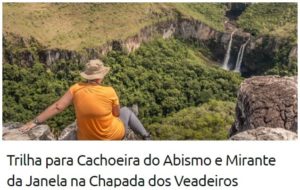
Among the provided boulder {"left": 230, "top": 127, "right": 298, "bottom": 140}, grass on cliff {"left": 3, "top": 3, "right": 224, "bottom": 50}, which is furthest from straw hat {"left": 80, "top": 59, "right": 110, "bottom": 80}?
grass on cliff {"left": 3, "top": 3, "right": 224, "bottom": 50}

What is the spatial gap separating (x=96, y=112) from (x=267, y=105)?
369cm

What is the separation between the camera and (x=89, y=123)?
6.62m

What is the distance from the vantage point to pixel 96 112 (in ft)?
21.5

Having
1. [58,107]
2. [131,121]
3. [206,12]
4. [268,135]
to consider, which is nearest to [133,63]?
[206,12]

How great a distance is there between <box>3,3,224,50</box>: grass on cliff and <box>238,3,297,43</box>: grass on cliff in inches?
206

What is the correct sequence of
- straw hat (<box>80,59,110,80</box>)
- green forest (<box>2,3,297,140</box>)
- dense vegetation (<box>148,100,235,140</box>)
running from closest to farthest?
straw hat (<box>80,59,110,80</box>), dense vegetation (<box>148,100,235,140</box>), green forest (<box>2,3,297,140</box>)

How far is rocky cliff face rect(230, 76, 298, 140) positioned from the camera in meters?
9.02

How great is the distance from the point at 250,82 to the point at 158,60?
29570 mm

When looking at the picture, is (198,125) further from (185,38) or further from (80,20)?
(185,38)

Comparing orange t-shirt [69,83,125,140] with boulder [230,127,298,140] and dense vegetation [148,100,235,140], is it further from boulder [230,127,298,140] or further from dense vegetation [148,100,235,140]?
dense vegetation [148,100,235,140]

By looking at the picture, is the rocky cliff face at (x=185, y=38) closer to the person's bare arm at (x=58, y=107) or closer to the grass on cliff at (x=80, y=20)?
the grass on cliff at (x=80, y=20)

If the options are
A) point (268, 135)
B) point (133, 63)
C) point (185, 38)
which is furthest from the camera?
point (185, 38)

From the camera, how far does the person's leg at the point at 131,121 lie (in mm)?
6883

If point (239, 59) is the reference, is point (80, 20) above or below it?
above
